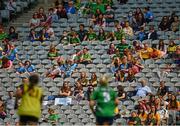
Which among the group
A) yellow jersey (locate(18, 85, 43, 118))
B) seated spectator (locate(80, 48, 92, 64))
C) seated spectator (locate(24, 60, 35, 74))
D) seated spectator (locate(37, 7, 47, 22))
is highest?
seated spectator (locate(37, 7, 47, 22))

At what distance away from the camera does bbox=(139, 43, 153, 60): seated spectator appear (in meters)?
24.1

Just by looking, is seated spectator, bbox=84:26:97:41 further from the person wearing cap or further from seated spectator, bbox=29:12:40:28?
the person wearing cap

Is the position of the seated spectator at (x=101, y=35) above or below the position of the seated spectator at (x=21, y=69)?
above

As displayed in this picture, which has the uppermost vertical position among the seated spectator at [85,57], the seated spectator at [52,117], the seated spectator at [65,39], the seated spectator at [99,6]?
the seated spectator at [99,6]

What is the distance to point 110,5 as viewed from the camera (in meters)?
26.8

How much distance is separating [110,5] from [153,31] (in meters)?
2.64

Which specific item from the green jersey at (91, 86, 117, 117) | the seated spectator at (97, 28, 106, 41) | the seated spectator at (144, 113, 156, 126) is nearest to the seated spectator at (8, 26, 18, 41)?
the seated spectator at (97, 28, 106, 41)

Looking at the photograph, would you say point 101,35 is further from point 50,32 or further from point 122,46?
point 50,32

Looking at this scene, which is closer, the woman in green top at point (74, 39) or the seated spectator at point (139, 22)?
the woman in green top at point (74, 39)

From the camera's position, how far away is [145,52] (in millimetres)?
24172

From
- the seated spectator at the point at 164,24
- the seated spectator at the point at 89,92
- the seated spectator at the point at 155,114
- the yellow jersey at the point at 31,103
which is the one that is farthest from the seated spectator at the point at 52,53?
the yellow jersey at the point at 31,103

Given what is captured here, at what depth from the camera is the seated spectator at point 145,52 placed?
2408cm

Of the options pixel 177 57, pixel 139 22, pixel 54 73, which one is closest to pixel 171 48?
pixel 177 57

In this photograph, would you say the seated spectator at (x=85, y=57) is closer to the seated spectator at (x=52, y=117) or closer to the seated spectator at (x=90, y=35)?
the seated spectator at (x=90, y=35)
